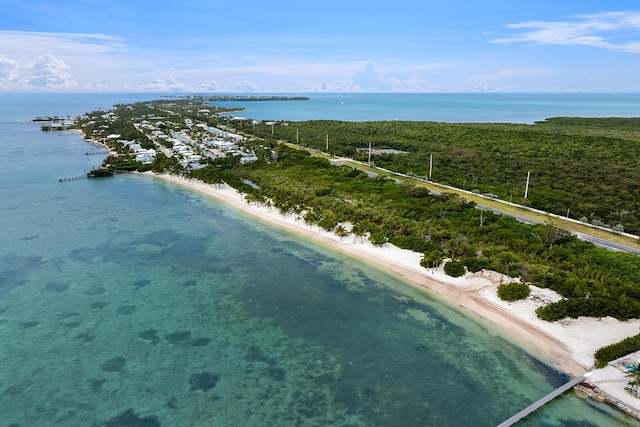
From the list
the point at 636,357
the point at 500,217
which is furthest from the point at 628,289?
the point at 500,217

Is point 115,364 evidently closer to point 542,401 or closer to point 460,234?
point 542,401

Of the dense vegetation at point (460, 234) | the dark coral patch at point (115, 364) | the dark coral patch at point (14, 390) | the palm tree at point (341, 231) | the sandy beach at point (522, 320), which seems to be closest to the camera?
the dark coral patch at point (14, 390)

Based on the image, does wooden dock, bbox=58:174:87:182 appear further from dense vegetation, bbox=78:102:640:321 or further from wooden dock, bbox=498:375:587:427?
wooden dock, bbox=498:375:587:427

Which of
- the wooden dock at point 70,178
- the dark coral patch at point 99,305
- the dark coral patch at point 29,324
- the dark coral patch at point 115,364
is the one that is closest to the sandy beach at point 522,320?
the dark coral patch at point 99,305

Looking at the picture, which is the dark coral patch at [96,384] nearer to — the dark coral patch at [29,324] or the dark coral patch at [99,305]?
the dark coral patch at [99,305]

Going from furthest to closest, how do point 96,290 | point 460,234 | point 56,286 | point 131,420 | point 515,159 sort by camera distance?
point 515,159
point 460,234
point 56,286
point 96,290
point 131,420

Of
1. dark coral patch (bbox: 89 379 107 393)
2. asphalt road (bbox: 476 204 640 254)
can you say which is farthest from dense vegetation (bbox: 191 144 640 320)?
dark coral patch (bbox: 89 379 107 393)

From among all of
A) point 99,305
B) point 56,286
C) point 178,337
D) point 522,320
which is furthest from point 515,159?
point 56,286

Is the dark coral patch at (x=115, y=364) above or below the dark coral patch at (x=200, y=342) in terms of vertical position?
above
